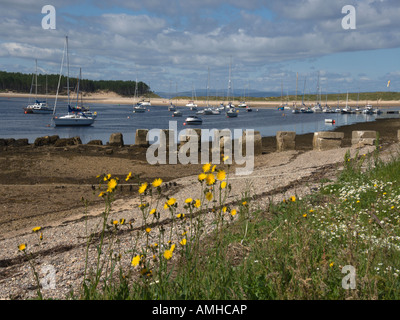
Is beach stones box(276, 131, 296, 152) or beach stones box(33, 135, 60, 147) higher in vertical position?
beach stones box(276, 131, 296, 152)

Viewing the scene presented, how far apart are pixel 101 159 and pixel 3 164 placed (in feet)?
15.7

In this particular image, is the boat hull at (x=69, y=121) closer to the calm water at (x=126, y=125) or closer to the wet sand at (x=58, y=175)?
the calm water at (x=126, y=125)

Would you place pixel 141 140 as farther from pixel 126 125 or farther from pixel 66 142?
pixel 126 125

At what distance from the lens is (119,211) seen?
1178cm

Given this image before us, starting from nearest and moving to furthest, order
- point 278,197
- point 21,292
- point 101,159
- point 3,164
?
point 21,292, point 278,197, point 3,164, point 101,159

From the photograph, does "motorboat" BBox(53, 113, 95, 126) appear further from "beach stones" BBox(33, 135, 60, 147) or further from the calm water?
"beach stones" BBox(33, 135, 60, 147)

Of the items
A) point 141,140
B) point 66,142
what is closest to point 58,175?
point 141,140

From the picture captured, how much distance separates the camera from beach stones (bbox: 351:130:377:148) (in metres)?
19.6

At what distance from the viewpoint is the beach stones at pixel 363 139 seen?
64.3 feet

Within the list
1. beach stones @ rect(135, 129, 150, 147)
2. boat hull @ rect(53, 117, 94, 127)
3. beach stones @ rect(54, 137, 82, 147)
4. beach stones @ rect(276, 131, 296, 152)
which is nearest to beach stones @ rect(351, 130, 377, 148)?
beach stones @ rect(276, 131, 296, 152)

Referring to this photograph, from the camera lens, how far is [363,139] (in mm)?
19969

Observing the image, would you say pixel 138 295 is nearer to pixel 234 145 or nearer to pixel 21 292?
pixel 21 292

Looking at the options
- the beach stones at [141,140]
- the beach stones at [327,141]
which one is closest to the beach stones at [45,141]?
the beach stones at [141,140]

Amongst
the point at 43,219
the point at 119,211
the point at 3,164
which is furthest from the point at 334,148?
the point at 3,164
